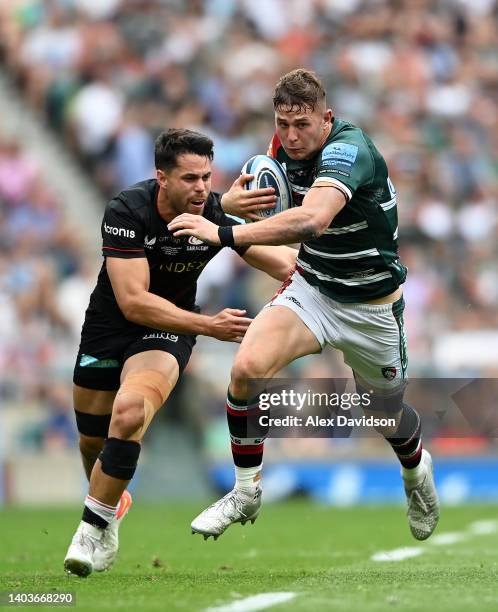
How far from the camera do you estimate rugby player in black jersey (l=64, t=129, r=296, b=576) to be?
302 inches

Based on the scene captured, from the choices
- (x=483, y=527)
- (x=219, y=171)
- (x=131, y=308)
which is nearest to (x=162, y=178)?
(x=131, y=308)

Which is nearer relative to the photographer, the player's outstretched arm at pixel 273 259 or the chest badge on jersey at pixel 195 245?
the chest badge on jersey at pixel 195 245

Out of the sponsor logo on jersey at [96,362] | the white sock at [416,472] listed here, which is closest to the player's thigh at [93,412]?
the sponsor logo on jersey at [96,362]

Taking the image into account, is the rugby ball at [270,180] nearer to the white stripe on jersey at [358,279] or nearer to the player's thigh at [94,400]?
the white stripe on jersey at [358,279]

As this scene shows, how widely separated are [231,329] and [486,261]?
414 inches

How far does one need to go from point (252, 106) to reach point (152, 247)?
1092cm

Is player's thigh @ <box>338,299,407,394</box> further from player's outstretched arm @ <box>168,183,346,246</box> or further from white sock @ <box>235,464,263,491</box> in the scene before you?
player's outstretched arm @ <box>168,183,346,246</box>

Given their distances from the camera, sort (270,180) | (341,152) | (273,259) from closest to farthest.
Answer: (341,152) < (270,180) < (273,259)

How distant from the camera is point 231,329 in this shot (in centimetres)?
780

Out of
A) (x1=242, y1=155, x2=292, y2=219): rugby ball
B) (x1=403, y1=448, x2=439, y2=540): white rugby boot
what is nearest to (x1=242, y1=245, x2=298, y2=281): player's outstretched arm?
(x1=242, y1=155, x2=292, y2=219): rugby ball

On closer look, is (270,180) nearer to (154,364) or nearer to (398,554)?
(154,364)

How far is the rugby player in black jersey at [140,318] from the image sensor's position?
7.67 meters

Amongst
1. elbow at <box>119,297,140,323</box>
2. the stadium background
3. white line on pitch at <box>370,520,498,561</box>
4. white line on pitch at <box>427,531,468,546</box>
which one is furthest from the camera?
the stadium background

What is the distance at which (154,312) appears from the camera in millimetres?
7930
